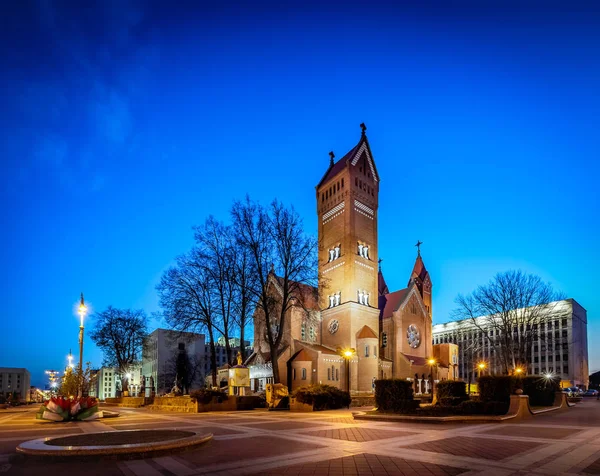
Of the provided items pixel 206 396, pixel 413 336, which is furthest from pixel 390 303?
pixel 206 396

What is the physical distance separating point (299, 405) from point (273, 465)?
19.0 metres

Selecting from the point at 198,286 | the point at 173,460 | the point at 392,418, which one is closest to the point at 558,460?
the point at 173,460

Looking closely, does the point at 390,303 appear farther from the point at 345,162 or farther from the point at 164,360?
the point at 164,360

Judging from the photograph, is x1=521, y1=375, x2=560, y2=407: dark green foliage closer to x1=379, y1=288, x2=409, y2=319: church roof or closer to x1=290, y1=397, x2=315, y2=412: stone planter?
x1=290, y1=397, x2=315, y2=412: stone planter

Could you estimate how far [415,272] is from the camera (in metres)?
74.8

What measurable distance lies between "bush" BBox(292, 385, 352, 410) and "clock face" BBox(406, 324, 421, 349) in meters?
32.4

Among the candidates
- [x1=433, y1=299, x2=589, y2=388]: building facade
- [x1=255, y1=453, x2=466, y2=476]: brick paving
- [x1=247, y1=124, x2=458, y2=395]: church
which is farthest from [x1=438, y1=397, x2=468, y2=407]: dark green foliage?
[x1=433, y1=299, x2=589, y2=388]: building facade

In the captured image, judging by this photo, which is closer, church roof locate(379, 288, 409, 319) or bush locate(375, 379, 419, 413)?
bush locate(375, 379, 419, 413)

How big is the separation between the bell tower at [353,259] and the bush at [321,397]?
2148 cm

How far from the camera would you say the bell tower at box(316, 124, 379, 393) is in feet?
167

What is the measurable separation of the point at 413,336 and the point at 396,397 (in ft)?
135

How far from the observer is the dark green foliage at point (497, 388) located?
20562mm

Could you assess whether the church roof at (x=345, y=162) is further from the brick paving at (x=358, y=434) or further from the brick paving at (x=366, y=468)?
the brick paving at (x=366, y=468)

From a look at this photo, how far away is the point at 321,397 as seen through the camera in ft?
88.8
